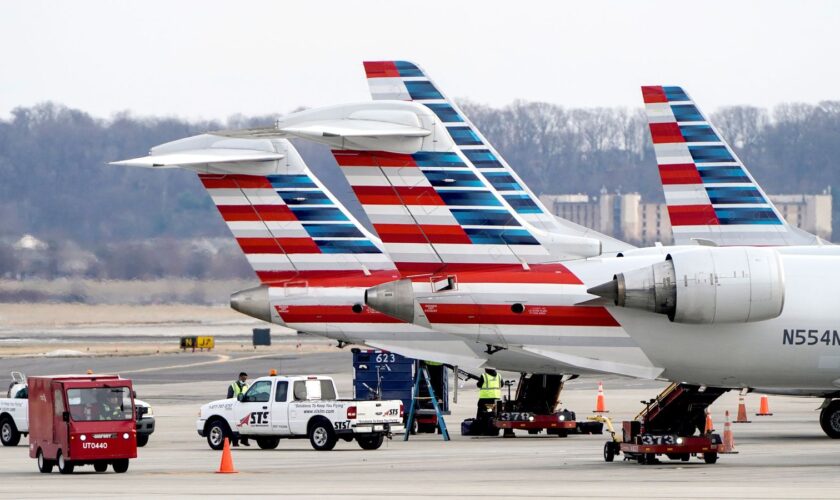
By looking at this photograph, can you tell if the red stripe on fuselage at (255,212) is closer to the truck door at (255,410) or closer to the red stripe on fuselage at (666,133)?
the truck door at (255,410)

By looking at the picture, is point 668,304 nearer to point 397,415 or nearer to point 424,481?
point 424,481

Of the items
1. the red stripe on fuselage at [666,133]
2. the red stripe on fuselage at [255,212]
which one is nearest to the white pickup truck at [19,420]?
the red stripe on fuselage at [255,212]

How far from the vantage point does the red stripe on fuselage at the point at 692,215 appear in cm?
4506

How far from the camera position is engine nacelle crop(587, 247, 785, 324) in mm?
31984

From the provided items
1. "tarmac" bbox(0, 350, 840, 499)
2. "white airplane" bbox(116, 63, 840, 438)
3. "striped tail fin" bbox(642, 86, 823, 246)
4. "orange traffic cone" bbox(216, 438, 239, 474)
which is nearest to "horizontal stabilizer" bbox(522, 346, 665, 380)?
"white airplane" bbox(116, 63, 840, 438)

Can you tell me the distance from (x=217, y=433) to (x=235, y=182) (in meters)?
7.17

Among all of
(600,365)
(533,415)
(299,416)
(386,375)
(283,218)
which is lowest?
(533,415)

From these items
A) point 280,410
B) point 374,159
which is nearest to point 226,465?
point 374,159

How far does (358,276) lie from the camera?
149 feet

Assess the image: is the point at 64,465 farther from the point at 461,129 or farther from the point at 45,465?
the point at 461,129

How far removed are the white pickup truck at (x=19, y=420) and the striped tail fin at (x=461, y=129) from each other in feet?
37.9

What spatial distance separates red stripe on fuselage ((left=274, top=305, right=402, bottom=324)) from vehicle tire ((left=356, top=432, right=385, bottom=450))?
3734 millimetres

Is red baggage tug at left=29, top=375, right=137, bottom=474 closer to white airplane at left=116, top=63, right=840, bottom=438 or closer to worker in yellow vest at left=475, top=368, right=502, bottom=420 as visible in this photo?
Result: white airplane at left=116, top=63, right=840, bottom=438

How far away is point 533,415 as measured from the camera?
45.1 metres
